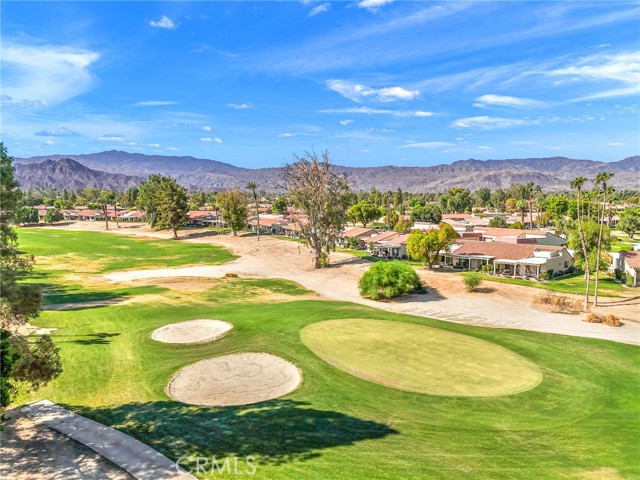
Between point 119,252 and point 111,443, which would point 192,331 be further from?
point 119,252

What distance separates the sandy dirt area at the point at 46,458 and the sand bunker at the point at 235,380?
582cm

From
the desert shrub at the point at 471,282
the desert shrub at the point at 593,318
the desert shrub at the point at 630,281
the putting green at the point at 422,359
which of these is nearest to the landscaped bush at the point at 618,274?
the desert shrub at the point at 630,281

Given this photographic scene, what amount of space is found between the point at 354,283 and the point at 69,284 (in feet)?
129

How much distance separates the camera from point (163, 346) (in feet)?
101

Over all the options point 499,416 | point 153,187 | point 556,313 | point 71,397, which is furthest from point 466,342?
point 153,187

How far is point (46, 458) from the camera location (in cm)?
1611

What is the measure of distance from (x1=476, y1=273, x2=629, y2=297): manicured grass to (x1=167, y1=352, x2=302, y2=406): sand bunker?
4222 centimetres

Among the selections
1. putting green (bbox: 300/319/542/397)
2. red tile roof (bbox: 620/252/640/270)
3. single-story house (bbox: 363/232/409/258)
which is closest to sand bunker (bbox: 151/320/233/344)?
putting green (bbox: 300/319/542/397)

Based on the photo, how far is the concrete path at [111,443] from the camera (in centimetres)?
1536

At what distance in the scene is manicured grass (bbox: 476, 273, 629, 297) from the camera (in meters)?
54.4

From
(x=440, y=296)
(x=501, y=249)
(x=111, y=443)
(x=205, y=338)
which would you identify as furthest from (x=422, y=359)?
(x=501, y=249)

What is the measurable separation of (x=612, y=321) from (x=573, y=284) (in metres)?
19.5

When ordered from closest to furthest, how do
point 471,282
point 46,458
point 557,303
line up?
point 46,458 < point 557,303 < point 471,282

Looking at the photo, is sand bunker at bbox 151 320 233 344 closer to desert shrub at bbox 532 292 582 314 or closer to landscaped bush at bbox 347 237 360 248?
desert shrub at bbox 532 292 582 314
